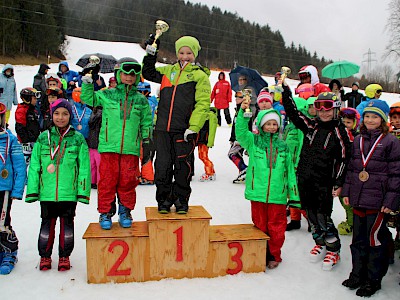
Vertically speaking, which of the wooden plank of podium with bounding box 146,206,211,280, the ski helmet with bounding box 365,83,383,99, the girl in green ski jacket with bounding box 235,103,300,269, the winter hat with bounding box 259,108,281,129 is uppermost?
the ski helmet with bounding box 365,83,383,99

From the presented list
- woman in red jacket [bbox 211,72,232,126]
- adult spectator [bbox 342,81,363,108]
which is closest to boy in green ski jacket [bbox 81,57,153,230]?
adult spectator [bbox 342,81,363,108]

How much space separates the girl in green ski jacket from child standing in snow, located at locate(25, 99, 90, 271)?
2.00 m

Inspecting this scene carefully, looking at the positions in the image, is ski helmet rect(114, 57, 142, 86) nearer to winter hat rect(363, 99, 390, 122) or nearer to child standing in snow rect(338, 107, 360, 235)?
winter hat rect(363, 99, 390, 122)

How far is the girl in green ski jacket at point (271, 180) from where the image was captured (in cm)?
459

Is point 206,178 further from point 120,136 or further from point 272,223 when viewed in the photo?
point 120,136

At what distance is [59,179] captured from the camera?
13.7ft

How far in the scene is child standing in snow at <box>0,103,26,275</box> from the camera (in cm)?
417

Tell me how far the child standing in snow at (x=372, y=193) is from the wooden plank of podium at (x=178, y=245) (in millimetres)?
1658

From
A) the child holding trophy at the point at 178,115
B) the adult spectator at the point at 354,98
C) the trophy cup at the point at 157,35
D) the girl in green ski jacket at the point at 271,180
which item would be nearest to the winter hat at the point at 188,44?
the child holding trophy at the point at 178,115

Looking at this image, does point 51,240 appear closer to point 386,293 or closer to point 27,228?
point 27,228

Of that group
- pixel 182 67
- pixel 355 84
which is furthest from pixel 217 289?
pixel 355 84

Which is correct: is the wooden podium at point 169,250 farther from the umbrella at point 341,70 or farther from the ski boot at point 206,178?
the umbrella at point 341,70

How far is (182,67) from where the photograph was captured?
456 cm

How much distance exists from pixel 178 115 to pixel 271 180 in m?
1.38
